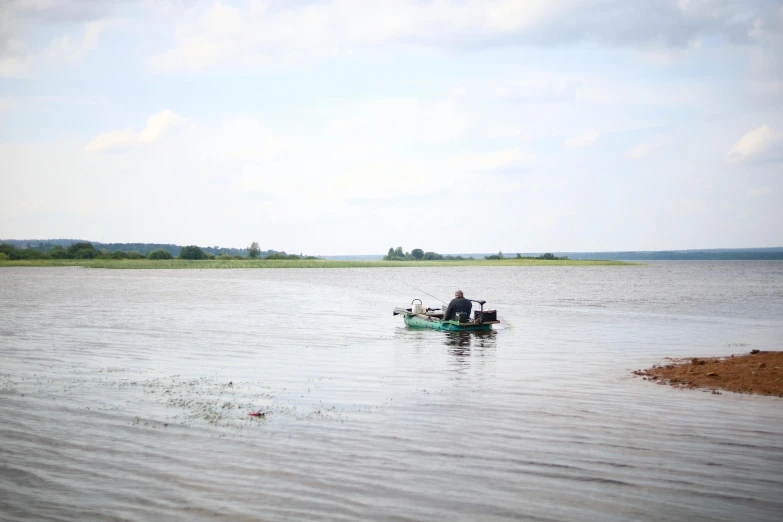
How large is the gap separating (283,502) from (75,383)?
9619 millimetres

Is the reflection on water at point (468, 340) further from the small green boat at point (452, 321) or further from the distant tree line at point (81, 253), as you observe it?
the distant tree line at point (81, 253)

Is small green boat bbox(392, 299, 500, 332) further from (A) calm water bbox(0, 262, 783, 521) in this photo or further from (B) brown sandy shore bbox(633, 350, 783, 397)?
(B) brown sandy shore bbox(633, 350, 783, 397)

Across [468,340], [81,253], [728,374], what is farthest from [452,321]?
[81,253]

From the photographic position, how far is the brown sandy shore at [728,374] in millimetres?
13781

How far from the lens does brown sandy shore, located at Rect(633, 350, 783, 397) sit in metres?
13.8

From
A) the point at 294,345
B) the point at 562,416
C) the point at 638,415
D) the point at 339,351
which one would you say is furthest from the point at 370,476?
the point at 294,345

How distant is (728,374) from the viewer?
14898 mm

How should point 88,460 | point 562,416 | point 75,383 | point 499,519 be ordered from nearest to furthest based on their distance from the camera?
point 499,519 < point 88,460 < point 562,416 < point 75,383

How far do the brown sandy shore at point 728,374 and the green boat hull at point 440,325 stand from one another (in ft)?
32.7

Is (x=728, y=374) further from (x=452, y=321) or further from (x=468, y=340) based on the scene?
(x=452, y=321)

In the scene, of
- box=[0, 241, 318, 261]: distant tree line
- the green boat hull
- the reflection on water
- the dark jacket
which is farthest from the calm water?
box=[0, 241, 318, 261]: distant tree line

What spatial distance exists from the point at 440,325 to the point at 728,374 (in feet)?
44.4

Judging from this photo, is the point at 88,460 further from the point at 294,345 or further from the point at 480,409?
the point at 294,345

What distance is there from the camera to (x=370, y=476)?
27.1 ft
